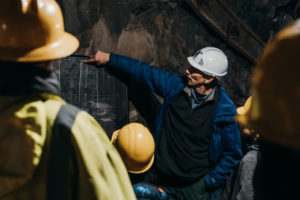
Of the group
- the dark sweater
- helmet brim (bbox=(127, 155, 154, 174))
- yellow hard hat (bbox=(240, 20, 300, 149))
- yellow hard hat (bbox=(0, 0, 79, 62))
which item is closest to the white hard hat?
the dark sweater

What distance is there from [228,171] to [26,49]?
2.95m

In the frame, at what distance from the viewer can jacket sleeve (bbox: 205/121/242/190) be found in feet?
12.1

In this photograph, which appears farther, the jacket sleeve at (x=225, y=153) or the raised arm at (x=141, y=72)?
the jacket sleeve at (x=225, y=153)

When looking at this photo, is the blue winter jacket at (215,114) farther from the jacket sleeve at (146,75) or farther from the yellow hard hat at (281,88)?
the yellow hard hat at (281,88)

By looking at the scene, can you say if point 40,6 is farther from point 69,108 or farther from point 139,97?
point 139,97

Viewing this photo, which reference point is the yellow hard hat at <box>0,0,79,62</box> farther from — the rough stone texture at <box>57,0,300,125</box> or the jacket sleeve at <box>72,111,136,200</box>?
the rough stone texture at <box>57,0,300,125</box>

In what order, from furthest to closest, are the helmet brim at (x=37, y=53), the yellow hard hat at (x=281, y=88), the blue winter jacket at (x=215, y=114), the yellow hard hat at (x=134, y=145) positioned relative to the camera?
the blue winter jacket at (x=215, y=114)
the yellow hard hat at (x=134, y=145)
the helmet brim at (x=37, y=53)
the yellow hard hat at (x=281, y=88)

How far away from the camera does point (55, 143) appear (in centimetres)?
151

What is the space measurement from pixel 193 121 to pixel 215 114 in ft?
0.87

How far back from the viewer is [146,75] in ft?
12.0

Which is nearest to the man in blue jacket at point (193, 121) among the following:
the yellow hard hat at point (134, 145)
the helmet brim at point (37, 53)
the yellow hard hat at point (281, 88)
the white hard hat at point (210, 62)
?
the white hard hat at point (210, 62)

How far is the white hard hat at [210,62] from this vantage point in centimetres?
369

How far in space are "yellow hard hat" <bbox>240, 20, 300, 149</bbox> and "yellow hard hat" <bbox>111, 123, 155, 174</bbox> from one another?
7.65ft

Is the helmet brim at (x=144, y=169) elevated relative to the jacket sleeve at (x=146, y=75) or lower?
lower
